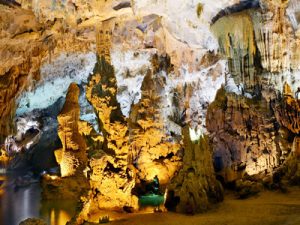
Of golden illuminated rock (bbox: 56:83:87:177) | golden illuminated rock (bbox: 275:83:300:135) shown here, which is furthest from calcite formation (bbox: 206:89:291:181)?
golden illuminated rock (bbox: 56:83:87:177)

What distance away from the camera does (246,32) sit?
1098 centimetres

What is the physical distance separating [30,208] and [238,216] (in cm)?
696

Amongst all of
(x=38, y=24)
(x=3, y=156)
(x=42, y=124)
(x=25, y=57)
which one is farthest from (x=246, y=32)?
(x=3, y=156)

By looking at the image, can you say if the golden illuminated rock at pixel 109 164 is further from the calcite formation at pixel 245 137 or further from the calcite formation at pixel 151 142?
the calcite formation at pixel 245 137

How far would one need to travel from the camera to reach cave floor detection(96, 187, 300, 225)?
267 inches

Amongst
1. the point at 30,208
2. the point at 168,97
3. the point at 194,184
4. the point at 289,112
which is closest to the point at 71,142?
the point at 30,208

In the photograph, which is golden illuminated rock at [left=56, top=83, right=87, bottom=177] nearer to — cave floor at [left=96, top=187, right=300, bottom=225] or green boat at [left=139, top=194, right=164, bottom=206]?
green boat at [left=139, top=194, right=164, bottom=206]

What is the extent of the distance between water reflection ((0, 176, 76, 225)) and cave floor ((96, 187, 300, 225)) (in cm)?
238

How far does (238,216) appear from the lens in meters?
7.43

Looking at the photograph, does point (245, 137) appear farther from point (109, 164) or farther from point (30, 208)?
point (30, 208)

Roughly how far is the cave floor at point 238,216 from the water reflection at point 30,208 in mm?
2378

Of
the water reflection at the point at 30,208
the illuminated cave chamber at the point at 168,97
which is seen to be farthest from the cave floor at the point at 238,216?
the water reflection at the point at 30,208

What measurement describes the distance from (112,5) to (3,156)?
1244 cm

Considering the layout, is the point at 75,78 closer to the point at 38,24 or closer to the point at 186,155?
the point at 38,24
